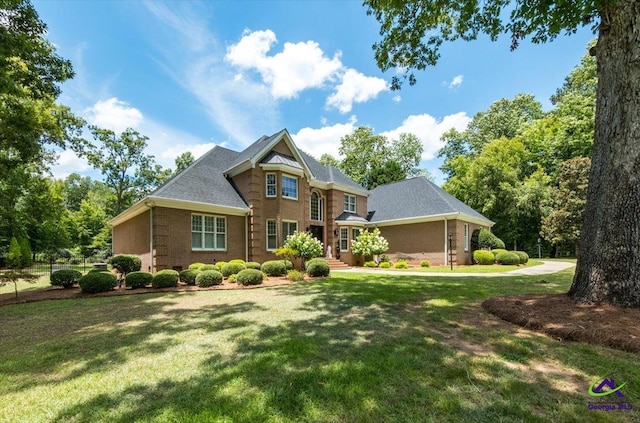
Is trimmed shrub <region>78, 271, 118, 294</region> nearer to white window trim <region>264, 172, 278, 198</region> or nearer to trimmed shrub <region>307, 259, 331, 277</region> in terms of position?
trimmed shrub <region>307, 259, 331, 277</region>

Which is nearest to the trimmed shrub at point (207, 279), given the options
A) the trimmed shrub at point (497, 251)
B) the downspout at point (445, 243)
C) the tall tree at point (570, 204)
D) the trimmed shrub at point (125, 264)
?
the trimmed shrub at point (125, 264)

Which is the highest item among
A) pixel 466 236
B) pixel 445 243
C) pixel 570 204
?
pixel 570 204

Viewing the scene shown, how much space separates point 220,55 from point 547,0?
38.4 ft

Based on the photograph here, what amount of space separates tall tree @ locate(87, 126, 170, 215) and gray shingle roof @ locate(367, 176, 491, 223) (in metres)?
26.1

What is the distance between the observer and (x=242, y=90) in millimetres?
15406

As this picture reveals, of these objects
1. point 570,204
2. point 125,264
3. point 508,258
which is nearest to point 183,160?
point 125,264

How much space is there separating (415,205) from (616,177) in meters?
16.7

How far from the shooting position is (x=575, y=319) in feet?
16.2

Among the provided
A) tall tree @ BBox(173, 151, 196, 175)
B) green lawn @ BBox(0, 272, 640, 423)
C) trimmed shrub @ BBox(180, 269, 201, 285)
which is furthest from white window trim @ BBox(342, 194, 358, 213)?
tall tree @ BBox(173, 151, 196, 175)

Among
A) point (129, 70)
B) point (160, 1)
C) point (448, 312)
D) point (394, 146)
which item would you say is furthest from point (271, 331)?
point (394, 146)

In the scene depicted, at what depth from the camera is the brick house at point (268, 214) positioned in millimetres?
14250

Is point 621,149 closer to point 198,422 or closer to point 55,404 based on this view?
point 198,422

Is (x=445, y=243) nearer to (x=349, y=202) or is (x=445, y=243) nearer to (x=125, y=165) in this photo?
(x=349, y=202)

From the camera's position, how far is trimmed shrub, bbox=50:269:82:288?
1035cm
